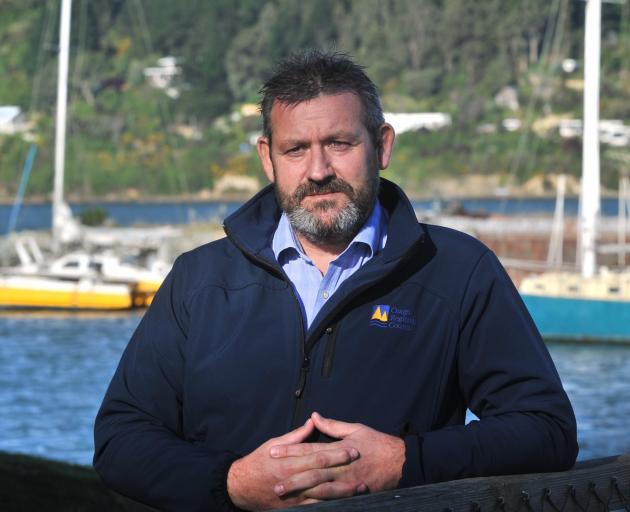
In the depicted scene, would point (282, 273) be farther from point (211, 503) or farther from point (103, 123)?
point (103, 123)

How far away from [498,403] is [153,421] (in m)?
0.59

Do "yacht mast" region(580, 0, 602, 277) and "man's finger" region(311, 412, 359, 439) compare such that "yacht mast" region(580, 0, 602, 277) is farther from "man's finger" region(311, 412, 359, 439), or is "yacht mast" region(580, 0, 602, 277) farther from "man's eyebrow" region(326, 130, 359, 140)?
"man's finger" region(311, 412, 359, 439)

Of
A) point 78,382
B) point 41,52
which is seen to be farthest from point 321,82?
point 41,52

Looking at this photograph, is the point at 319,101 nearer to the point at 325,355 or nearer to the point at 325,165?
the point at 325,165

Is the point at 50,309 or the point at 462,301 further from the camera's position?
the point at 50,309

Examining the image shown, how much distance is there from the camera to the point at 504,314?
2.48m

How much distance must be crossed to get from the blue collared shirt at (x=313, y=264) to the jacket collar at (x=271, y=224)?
3cm

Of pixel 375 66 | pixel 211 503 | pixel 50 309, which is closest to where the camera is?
pixel 211 503

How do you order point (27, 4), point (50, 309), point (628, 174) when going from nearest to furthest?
point (50, 309), point (628, 174), point (27, 4)

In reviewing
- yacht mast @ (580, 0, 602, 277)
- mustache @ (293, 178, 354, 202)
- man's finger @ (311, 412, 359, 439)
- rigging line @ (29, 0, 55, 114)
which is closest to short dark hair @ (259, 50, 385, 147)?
mustache @ (293, 178, 354, 202)

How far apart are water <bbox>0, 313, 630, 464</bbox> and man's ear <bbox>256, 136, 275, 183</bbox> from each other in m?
13.4

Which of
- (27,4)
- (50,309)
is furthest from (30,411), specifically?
(27,4)

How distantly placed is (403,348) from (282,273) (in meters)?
0.25

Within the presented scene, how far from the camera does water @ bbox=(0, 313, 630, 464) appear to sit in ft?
61.3
